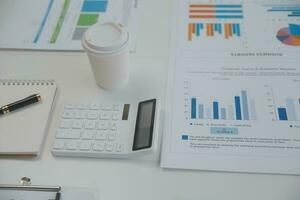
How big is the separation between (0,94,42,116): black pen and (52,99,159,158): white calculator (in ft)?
0.19

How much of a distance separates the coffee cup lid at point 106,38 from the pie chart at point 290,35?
0.35m

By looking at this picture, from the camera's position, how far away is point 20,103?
25.0 inches

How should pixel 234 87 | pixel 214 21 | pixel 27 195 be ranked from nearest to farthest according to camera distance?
pixel 27 195 < pixel 234 87 < pixel 214 21

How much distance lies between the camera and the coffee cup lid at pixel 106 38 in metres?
0.58

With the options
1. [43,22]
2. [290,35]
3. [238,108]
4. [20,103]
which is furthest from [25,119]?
[290,35]

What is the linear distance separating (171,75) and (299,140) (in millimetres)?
268

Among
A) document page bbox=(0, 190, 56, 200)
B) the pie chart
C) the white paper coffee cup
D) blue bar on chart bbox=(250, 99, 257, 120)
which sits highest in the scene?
the pie chart


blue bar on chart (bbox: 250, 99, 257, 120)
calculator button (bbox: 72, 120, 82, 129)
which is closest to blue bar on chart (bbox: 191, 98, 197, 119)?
blue bar on chart (bbox: 250, 99, 257, 120)

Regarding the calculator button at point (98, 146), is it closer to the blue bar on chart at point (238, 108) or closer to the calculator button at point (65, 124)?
the calculator button at point (65, 124)

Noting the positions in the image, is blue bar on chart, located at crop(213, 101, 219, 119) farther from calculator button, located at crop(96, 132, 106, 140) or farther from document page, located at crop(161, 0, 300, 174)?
calculator button, located at crop(96, 132, 106, 140)

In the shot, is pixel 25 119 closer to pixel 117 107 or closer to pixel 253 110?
pixel 117 107

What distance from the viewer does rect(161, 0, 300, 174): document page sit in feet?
1.88

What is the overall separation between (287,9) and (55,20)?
0.54 m

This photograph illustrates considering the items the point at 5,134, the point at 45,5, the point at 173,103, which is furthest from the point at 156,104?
the point at 45,5
